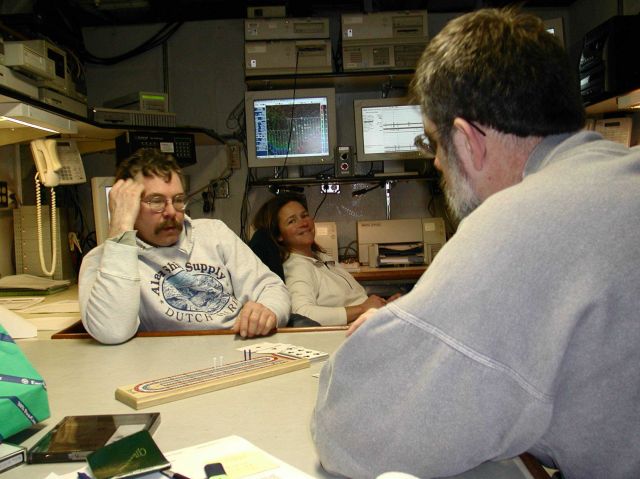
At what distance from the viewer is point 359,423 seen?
0.71 meters

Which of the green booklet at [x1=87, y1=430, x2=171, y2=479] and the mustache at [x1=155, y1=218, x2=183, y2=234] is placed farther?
the mustache at [x1=155, y1=218, x2=183, y2=234]

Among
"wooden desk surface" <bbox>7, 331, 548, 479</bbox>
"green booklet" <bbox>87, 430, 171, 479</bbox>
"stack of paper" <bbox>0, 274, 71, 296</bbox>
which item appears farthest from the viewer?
"stack of paper" <bbox>0, 274, 71, 296</bbox>

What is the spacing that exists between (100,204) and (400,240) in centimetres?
190

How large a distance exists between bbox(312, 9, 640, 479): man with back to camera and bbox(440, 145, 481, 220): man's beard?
10cm

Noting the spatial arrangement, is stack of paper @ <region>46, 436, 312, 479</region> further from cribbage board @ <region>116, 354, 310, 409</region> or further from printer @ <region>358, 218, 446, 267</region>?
printer @ <region>358, 218, 446, 267</region>

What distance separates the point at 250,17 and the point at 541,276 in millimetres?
3337

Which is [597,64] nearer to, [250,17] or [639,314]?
[250,17]

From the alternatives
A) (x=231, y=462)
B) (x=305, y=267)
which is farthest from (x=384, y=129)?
(x=231, y=462)

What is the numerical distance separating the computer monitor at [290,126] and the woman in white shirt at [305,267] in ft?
2.44

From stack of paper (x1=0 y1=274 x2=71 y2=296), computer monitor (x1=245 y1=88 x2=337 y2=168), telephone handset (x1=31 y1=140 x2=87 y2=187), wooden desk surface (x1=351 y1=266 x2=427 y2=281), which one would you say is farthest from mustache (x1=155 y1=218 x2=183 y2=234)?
computer monitor (x1=245 y1=88 x2=337 y2=168)

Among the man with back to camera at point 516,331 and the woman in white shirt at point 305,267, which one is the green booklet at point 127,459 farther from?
the woman in white shirt at point 305,267

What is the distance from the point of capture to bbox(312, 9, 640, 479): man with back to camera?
0.64m

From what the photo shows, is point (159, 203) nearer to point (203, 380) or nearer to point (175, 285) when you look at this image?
point (175, 285)

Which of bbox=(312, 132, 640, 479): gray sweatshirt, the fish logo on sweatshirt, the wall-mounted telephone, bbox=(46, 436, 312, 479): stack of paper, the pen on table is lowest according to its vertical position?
bbox=(46, 436, 312, 479): stack of paper
